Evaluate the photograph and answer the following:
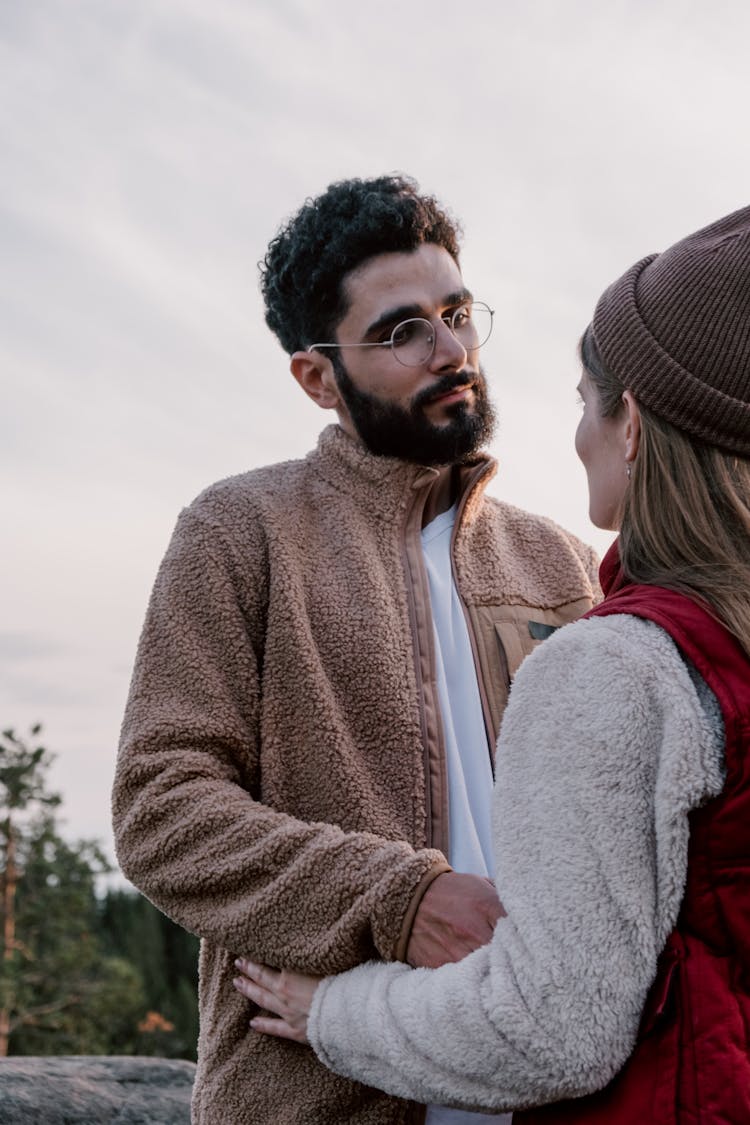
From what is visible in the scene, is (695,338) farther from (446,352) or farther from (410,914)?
(446,352)

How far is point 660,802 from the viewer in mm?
1443

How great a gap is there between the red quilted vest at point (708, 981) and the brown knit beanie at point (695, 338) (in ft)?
1.10

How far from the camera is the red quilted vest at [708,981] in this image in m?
1.41

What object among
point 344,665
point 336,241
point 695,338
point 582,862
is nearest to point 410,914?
point 582,862

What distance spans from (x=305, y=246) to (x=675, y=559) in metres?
1.64

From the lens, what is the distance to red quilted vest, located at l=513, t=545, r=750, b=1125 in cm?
141

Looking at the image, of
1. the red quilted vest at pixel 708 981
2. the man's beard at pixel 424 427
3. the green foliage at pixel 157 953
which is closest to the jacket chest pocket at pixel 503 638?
the man's beard at pixel 424 427

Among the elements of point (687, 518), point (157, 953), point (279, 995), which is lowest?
point (157, 953)

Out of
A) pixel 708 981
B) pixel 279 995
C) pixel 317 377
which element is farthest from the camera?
pixel 317 377

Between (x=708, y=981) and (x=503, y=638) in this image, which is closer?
(x=708, y=981)

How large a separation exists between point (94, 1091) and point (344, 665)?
156 cm

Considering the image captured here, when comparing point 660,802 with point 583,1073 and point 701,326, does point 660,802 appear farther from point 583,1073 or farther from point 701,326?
point 701,326

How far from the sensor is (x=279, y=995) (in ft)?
6.64

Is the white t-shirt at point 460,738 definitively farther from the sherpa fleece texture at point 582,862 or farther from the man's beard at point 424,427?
the sherpa fleece texture at point 582,862
